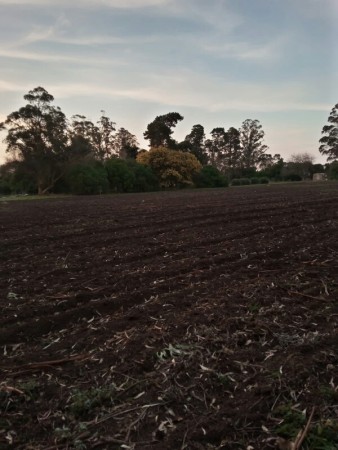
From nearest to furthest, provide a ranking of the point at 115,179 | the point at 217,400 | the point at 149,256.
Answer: the point at 217,400
the point at 149,256
the point at 115,179

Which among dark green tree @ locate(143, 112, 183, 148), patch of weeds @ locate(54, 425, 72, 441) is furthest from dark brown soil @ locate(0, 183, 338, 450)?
dark green tree @ locate(143, 112, 183, 148)

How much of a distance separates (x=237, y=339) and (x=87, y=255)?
4736mm

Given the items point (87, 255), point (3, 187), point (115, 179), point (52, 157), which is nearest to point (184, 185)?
point (115, 179)

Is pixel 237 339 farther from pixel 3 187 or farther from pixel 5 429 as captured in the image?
pixel 3 187

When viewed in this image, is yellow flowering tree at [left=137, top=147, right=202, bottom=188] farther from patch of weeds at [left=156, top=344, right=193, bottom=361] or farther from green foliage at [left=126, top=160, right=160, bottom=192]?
patch of weeds at [left=156, top=344, right=193, bottom=361]

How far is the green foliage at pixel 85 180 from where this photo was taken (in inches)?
1658

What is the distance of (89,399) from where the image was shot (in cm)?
291

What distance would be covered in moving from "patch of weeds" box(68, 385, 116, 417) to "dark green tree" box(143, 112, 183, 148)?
2496 inches

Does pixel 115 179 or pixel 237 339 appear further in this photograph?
pixel 115 179

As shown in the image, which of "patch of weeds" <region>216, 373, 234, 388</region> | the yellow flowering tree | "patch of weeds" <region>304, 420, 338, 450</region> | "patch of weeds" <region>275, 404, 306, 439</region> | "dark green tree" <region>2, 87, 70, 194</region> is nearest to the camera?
"patch of weeds" <region>304, 420, 338, 450</region>

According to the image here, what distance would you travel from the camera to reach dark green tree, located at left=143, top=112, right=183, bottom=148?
2566 inches

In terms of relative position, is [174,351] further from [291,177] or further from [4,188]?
[291,177]

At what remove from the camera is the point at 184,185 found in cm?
5281

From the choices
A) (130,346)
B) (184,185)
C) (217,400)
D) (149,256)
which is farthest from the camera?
(184,185)
